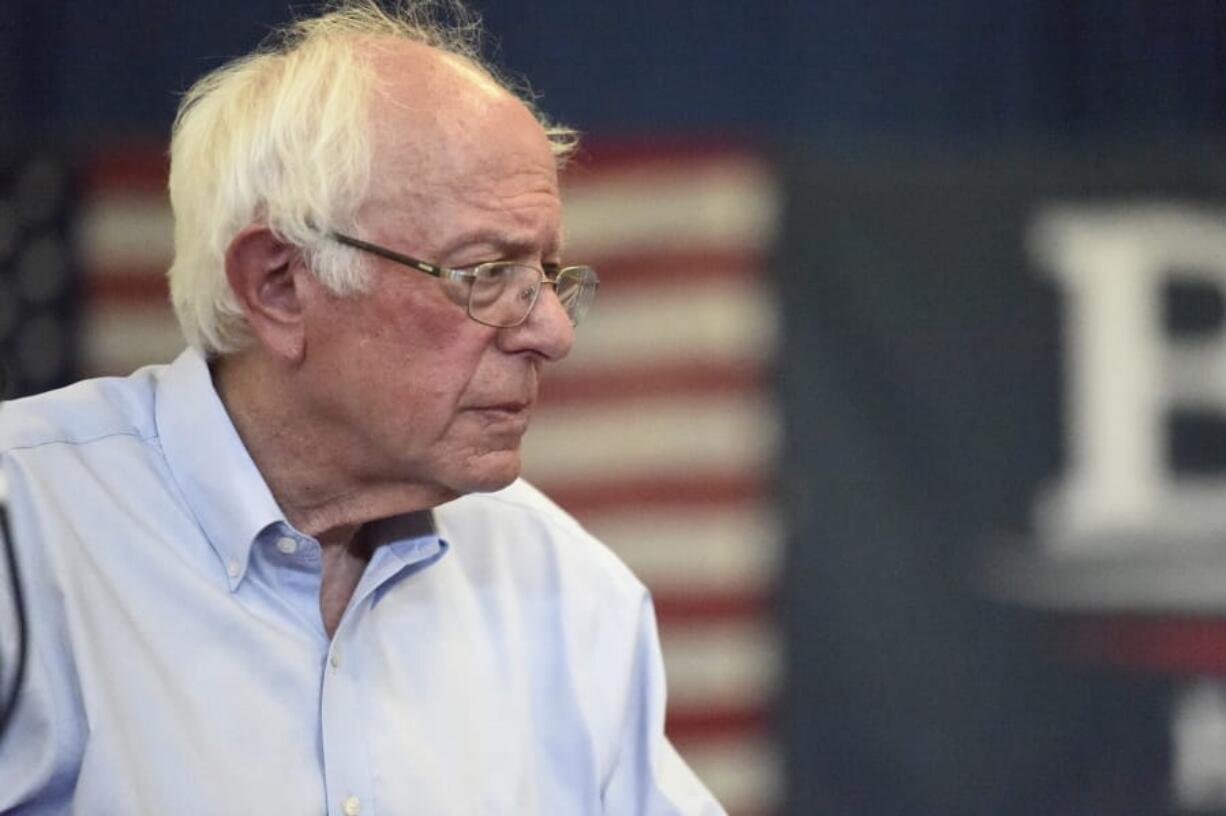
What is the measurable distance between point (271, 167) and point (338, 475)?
31 cm

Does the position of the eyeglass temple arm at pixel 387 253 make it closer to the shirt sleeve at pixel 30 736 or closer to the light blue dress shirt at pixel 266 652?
the light blue dress shirt at pixel 266 652

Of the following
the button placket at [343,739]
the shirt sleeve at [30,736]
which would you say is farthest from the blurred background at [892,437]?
the shirt sleeve at [30,736]

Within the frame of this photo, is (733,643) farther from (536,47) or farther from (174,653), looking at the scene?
(174,653)

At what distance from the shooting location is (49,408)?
178cm

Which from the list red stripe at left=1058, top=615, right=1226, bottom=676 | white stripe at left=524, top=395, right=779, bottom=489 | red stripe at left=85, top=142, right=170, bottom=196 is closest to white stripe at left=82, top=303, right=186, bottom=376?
red stripe at left=85, top=142, right=170, bottom=196

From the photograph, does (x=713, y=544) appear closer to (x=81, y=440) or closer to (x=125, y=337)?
(x=125, y=337)

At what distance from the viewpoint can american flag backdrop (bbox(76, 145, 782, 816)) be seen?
3562 mm

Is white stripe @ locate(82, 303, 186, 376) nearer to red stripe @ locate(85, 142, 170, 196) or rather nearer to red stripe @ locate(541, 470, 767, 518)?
red stripe @ locate(85, 142, 170, 196)

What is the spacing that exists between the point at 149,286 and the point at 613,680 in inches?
71.8

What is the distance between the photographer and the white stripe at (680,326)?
357 cm

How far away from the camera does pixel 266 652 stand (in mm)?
1712

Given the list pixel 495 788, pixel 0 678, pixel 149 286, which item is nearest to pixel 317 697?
pixel 495 788

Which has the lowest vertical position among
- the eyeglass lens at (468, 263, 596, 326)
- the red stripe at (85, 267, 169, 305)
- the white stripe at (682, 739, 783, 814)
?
the white stripe at (682, 739, 783, 814)

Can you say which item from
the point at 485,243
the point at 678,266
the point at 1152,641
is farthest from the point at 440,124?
the point at 1152,641
